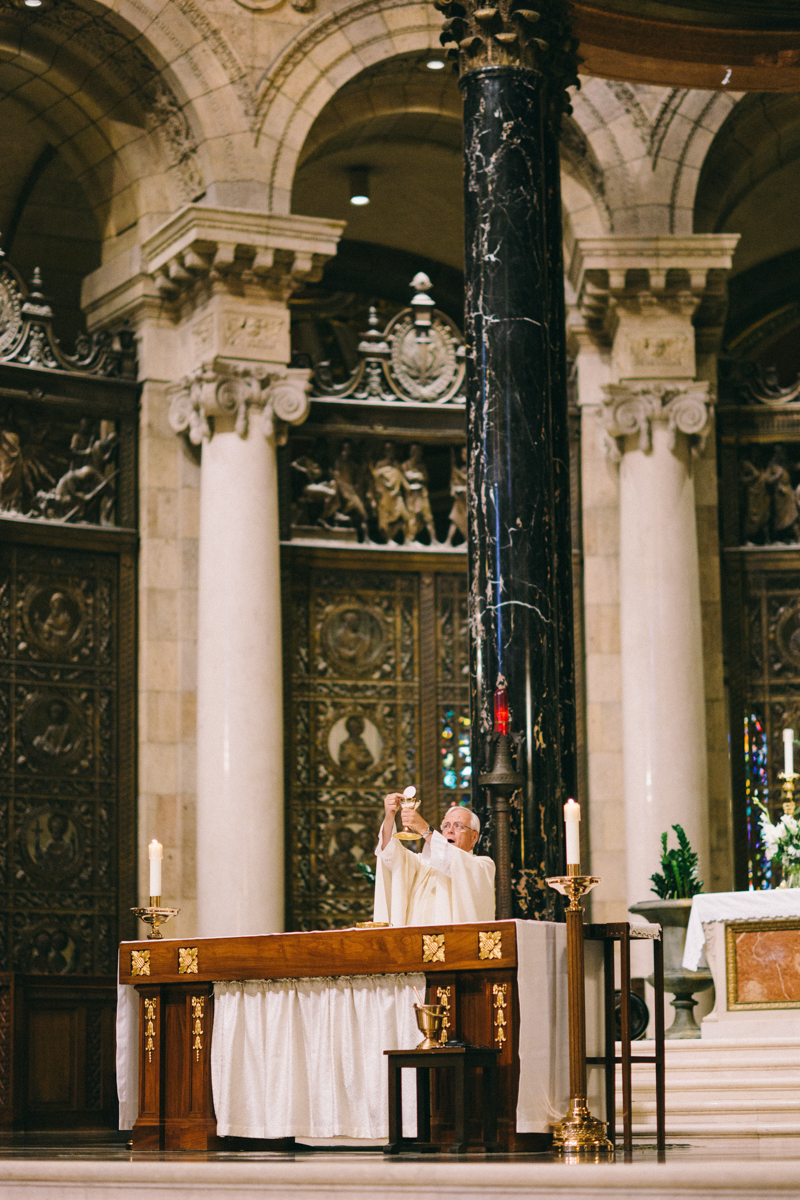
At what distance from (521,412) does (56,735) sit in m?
6.04

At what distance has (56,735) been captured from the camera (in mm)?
15469

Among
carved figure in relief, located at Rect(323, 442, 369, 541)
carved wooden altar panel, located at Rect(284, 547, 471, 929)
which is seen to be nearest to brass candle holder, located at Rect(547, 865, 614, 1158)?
carved wooden altar panel, located at Rect(284, 547, 471, 929)

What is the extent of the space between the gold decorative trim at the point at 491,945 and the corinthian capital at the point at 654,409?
795 centimetres

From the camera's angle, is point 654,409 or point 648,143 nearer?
point 654,409

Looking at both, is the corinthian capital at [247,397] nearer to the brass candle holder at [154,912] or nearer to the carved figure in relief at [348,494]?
the carved figure in relief at [348,494]

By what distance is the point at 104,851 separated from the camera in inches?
609

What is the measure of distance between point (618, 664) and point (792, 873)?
161 inches

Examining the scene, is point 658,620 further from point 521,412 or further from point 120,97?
point 120,97

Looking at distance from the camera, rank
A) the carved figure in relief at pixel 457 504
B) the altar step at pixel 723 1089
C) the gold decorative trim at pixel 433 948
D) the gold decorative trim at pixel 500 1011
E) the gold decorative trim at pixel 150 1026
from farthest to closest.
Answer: the carved figure in relief at pixel 457 504 → the altar step at pixel 723 1089 → the gold decorative trim at pixel 150 1026 → the gold decorative trim at pixel 433 948 → the gold decorative trim at pixel 500 1011

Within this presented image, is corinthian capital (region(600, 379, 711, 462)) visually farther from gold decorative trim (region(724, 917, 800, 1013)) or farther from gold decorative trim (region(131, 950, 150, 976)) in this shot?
gold decorative trim (region(131, 950, 150, 976))

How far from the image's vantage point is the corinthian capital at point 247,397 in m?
15.0

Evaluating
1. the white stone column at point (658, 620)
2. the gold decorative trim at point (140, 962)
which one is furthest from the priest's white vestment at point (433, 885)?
the white stone column at point (658, 620)

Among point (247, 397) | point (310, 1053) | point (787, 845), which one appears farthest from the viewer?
point (247, 397)

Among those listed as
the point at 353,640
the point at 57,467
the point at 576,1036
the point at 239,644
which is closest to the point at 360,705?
the point at 353,640
